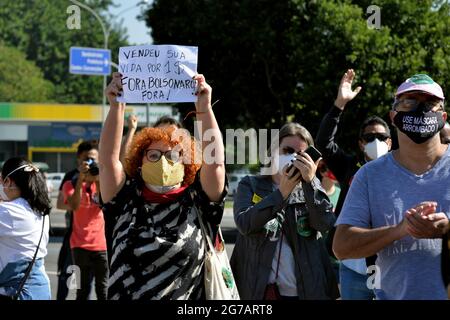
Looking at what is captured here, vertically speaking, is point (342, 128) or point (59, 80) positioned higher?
point (59, 80)

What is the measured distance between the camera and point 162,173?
13.2 feet

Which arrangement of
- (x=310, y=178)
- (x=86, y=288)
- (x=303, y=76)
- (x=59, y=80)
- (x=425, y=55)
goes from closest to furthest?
1. (x=310, y=178)
2. (x=86, y=288)
3. (x=425, y=55)
4. (x=303, y=76)
5. (x=59, y=80)

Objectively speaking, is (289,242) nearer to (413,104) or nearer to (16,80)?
(413,104)

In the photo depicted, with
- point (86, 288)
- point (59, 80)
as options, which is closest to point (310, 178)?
point (86, 288)

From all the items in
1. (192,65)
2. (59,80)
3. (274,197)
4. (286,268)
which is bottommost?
(286,268)

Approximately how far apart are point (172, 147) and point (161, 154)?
0.25 ft

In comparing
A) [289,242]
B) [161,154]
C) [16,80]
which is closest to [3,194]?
[161,154]

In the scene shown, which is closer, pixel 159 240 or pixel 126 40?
pixel 159 240

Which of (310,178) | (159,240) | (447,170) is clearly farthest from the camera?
(310,178)

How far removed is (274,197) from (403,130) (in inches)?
54.8

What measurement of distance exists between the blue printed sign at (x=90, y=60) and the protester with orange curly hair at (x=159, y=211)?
19406 millimetres

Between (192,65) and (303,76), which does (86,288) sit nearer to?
(192,65)

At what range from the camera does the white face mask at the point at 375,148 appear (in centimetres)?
584

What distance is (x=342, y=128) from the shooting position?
62.6 ft
